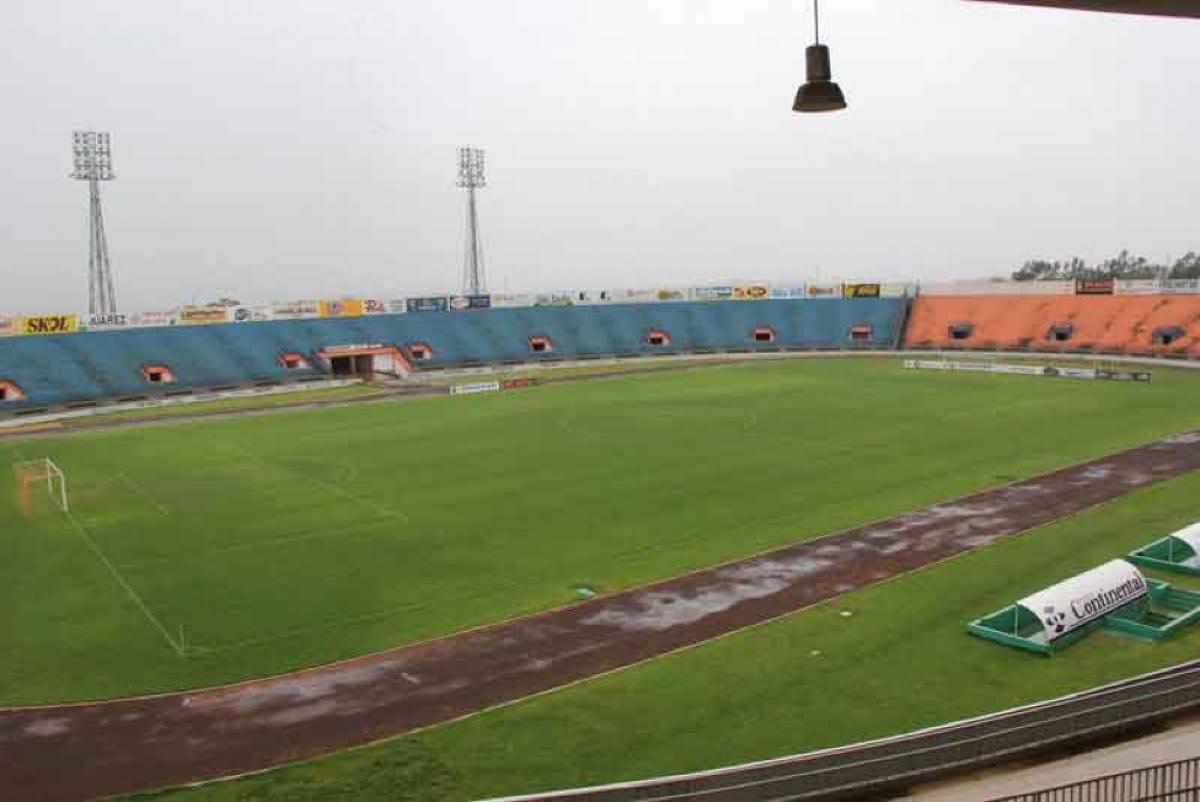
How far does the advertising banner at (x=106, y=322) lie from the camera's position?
7056 cm

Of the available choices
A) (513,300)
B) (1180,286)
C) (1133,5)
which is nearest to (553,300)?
(513,300)

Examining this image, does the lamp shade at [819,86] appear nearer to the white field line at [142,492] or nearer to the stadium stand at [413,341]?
the white field line at [142,492]

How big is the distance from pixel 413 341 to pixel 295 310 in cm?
985

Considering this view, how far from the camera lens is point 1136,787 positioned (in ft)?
34.6

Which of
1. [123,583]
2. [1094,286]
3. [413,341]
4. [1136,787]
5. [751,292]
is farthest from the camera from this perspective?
[751,292]

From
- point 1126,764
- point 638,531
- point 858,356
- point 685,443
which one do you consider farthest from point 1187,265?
point 1126,764

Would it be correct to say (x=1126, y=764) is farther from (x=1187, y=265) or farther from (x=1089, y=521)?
(x=1187, y=265)

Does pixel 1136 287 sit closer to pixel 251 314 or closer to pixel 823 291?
pixel 823 291

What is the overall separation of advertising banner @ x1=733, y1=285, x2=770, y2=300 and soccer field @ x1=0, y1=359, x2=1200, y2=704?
133 feet

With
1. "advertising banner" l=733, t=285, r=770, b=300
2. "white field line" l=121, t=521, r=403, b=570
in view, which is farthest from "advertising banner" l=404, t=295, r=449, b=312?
"white field line" l=121, t=521, r=403, b=570

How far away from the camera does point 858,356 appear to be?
8219 cm

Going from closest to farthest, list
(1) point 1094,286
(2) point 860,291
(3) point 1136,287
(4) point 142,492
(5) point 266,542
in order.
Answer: (5) point 266,542 → (4) point 142,492 → (3) point 1136,287 → (1) point 1094,286 → (2) point 860,291

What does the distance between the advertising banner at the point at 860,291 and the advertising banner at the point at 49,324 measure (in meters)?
65.2

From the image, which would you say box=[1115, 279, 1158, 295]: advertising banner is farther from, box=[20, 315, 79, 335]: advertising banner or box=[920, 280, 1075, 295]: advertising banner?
box=[20, 315, 79, 335]: advertising banner
